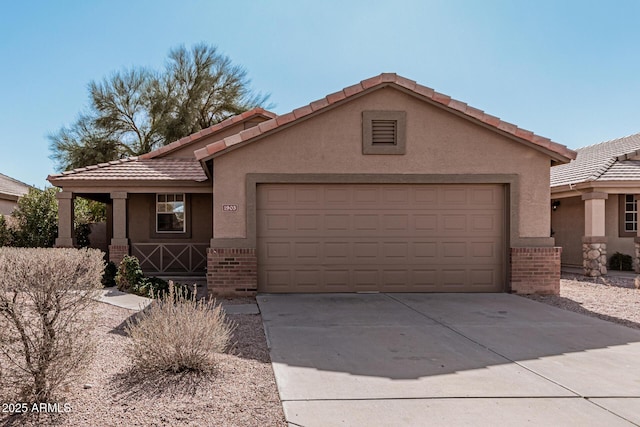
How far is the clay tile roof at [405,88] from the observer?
10.3m

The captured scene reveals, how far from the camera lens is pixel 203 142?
659 inches

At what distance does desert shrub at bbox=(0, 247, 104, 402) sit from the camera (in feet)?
14.1

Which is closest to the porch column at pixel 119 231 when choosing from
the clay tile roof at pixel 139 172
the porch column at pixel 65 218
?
the clay tile roof at pixel 139 172

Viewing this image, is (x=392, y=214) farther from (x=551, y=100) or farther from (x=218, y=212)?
(x=551, y=100)

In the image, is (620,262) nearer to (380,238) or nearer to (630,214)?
(630,214)

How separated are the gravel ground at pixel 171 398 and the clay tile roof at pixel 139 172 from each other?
29.0 ft

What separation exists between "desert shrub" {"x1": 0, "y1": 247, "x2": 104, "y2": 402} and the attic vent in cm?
727

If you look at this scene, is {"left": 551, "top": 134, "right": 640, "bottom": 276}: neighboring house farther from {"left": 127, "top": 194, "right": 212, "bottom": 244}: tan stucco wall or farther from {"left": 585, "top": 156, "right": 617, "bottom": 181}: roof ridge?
{"left": 127, "top": 194, "right": 212, "bottom": 244}: tan stucco wall

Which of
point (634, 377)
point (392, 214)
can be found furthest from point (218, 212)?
point (634, 377)

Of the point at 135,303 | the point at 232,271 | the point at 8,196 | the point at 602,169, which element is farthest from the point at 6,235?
the point at 602,169

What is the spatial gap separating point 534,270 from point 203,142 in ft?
37.2

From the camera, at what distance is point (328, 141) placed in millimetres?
10648

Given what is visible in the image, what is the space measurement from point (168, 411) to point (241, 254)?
6.28 metres

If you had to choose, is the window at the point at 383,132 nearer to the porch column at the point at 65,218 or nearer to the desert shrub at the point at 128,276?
the desert shrub at the point at 128,276
